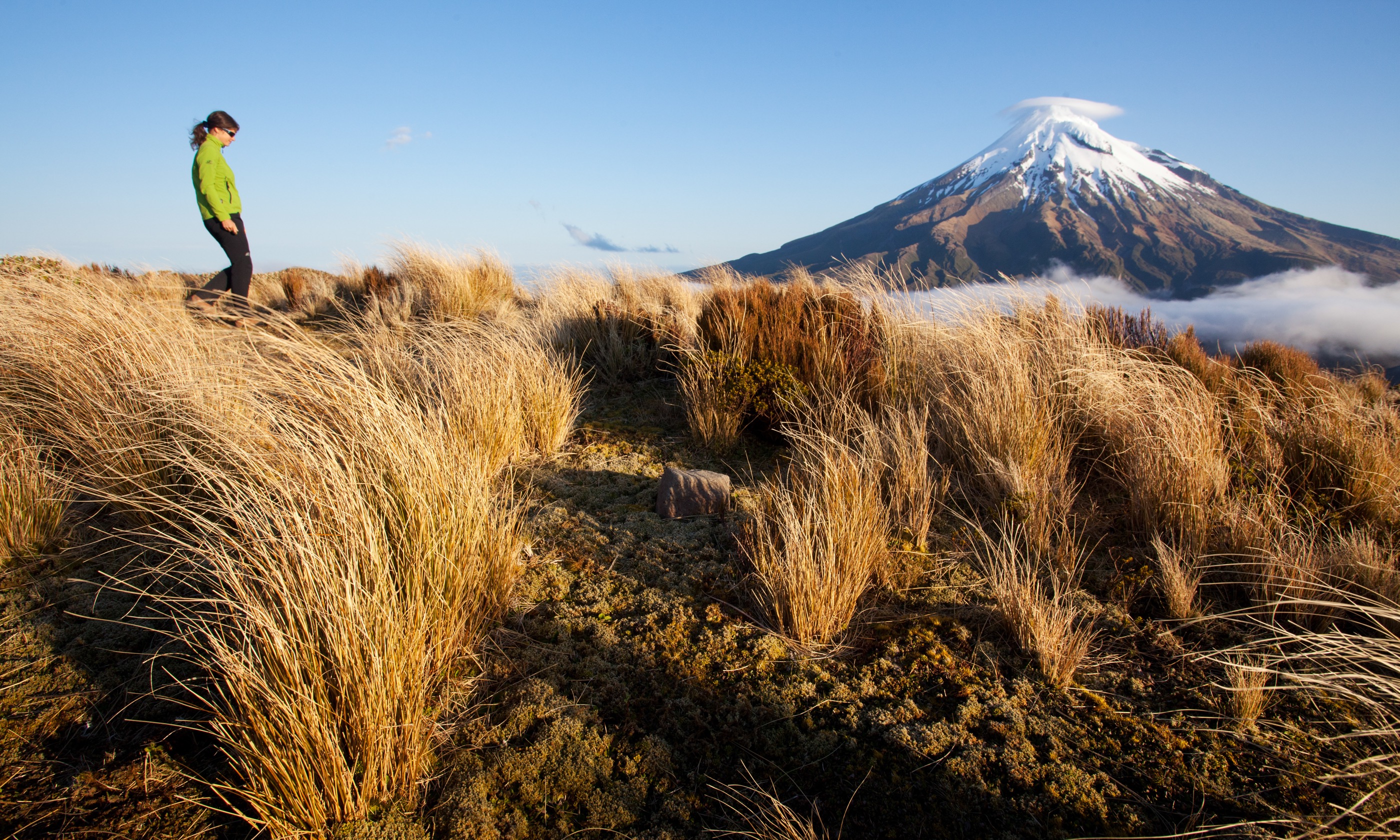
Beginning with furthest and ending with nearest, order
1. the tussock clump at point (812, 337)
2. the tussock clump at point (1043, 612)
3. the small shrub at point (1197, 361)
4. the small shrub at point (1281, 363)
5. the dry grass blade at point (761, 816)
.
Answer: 1. the small shrub at point (1281, 363)
2. the small shrub at point (1197, 361)
3. the tussock clump at point (812, 337)
4. the tussock clump at point (1043, 612)
5. the dry grass blade at point (761, 816)

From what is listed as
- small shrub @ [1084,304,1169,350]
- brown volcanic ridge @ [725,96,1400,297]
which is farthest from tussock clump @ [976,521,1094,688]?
brown volcanic ridge @ [725,96,1400,297]

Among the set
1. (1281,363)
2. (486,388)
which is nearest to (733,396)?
(486,388)

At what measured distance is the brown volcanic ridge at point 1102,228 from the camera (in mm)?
156125

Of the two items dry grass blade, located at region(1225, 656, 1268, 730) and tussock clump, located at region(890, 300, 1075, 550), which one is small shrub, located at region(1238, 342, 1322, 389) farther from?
dry grass blade, located at region(1225, 656, 1268, 730)

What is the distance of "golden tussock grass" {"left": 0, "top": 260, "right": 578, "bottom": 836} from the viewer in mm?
1439

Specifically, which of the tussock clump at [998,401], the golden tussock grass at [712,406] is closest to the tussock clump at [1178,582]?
the tussock clump at [998,401]

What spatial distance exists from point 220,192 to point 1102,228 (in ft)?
729

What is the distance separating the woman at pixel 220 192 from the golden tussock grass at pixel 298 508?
214 cm

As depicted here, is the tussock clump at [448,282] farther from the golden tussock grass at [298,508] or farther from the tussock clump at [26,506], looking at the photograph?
the tussock clump at [26,506]

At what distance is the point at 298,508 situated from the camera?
198cm

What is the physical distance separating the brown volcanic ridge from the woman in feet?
473

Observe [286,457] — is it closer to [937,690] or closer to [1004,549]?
[937,690]

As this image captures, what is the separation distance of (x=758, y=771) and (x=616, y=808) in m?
0.39

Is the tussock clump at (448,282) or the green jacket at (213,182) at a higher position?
→ the green jacket at (213,182)
